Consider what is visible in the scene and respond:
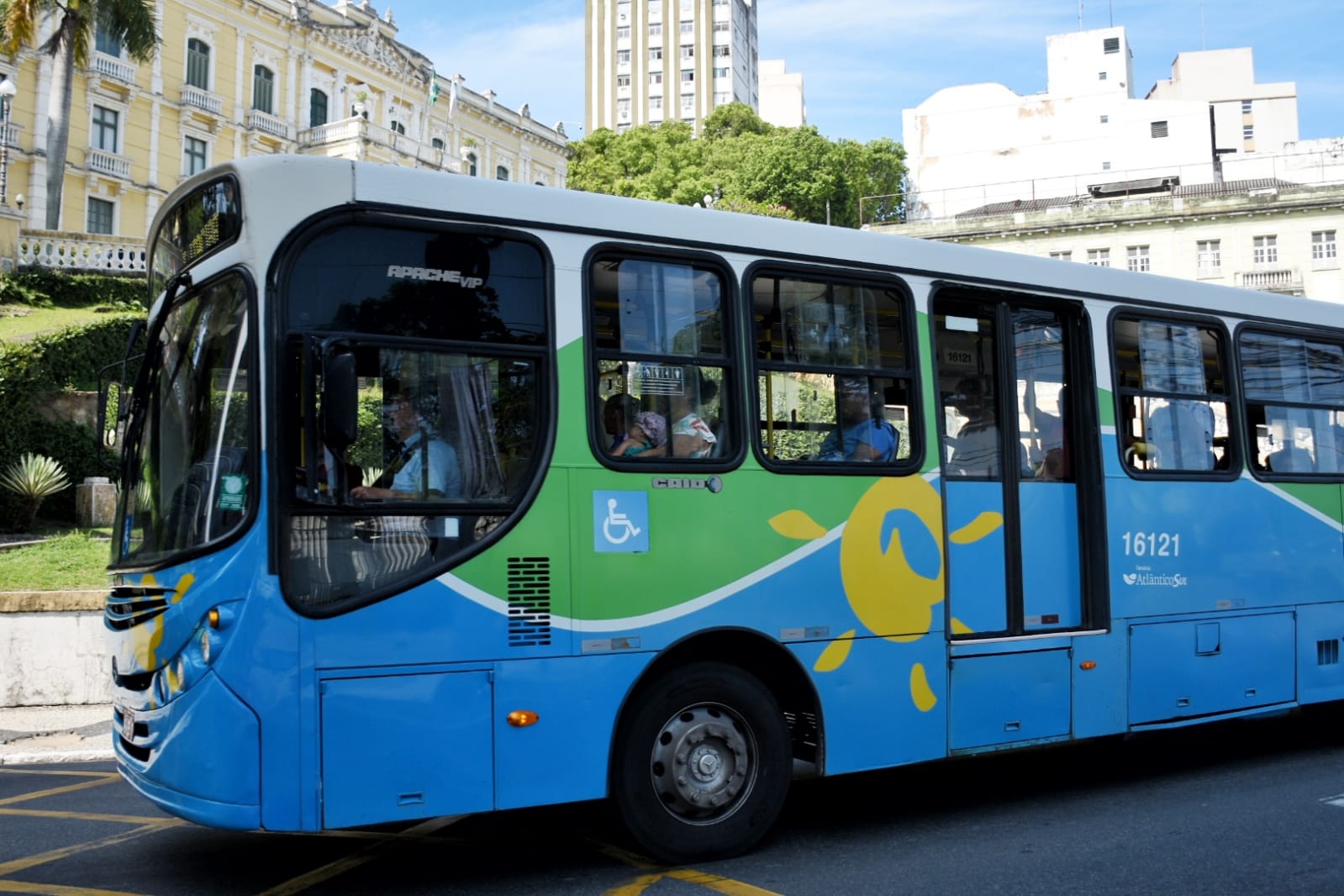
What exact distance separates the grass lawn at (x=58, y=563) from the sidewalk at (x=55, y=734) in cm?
121

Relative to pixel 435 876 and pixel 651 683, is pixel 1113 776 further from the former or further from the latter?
pixel 435 876

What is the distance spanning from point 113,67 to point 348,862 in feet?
141

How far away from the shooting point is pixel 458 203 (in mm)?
5773

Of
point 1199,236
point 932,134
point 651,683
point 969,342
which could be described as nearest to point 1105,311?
point 969,342

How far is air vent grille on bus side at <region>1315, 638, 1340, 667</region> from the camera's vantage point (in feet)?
29.3

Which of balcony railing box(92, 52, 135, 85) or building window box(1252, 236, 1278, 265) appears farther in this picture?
building window box(1252, 236, 1278, 265)

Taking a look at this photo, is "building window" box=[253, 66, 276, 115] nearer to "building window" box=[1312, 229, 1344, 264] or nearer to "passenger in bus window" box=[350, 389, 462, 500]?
"building window" box=[1312, 229, 1344, 264]

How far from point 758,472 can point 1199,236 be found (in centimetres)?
5222

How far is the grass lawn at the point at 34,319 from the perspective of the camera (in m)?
20.0

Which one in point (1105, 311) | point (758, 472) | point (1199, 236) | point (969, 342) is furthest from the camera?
point (1199, 236)

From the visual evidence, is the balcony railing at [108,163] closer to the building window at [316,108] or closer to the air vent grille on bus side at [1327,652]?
the building window at [316,108]

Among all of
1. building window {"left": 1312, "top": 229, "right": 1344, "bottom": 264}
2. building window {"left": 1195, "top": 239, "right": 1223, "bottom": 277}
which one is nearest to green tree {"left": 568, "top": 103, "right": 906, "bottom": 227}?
building window {"left": 1195, "top": 239, "right": 1223, "bottom": 277}

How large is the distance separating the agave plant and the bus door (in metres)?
13.0

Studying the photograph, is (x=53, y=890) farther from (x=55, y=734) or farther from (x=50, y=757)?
(x=55, y=734)
